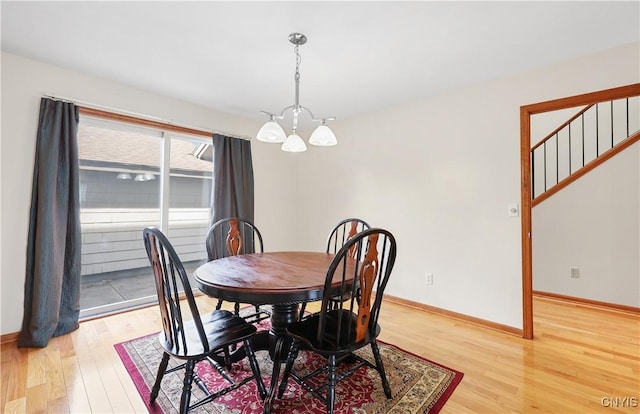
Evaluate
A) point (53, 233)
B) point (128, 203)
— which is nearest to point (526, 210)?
point (128, 203)

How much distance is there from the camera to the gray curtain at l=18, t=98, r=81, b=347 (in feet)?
7.56

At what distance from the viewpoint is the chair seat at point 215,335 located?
4.54 feet

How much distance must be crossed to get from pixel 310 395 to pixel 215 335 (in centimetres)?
67

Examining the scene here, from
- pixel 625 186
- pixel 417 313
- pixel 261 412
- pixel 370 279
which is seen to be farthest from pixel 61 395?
pixel 625 186

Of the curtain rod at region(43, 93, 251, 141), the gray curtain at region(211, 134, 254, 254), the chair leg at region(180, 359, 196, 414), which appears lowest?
the chair leg at region(180, 359, 196, 414)

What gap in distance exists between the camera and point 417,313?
9.87 feet

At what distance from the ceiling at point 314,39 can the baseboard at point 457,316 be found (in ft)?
7.41

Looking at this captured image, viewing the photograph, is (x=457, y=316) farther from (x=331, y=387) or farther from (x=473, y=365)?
(x=331, y=387)

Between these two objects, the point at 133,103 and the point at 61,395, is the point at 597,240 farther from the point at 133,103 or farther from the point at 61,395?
the point at 133,103

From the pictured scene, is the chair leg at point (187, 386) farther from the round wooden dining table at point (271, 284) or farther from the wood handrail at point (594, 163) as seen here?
the wood handrail at point (594, 163)

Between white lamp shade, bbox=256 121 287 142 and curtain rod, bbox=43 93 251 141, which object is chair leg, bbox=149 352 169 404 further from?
curtain rod, bbox=43 93 251 141

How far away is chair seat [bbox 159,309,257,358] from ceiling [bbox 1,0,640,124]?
6.13ft

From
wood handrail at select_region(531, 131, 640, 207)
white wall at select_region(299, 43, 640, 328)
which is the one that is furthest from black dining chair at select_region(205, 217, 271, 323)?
wood handrail at select_region(531, 131, 640, 207)

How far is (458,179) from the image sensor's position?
9.48ft
